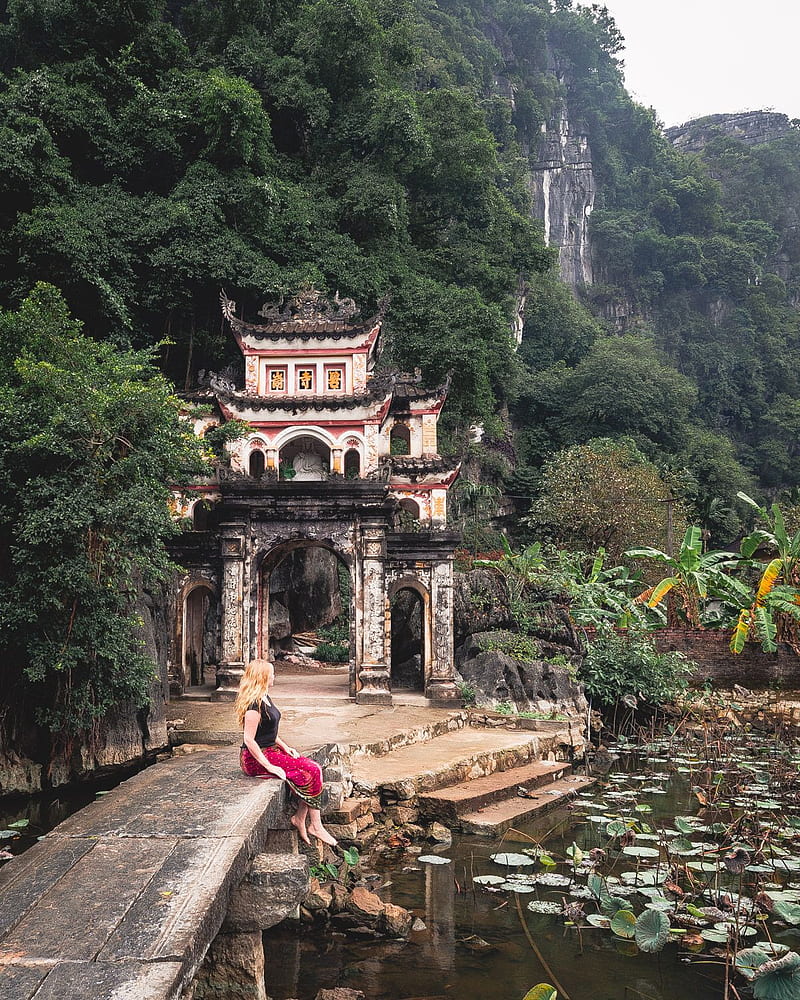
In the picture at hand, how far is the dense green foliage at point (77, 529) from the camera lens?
9.95 metres

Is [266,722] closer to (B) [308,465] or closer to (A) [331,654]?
(B) [308,465]

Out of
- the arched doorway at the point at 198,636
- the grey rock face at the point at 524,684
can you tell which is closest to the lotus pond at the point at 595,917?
the grey rock face at the point at 524,684

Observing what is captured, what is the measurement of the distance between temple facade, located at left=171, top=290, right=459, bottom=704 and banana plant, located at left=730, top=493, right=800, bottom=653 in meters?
8.52

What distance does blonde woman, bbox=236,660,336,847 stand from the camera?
647 centimetres

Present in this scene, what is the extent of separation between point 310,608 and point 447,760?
1949 cm

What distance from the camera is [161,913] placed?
415cm

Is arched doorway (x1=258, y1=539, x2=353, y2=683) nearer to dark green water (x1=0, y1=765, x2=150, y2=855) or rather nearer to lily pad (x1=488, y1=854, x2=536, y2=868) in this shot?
dark green water (x1=0, y1=765, x2=150, y2=855)

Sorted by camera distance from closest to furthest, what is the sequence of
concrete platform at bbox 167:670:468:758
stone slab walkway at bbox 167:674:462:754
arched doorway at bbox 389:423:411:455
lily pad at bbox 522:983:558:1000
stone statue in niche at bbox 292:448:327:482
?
lily pad at bbox 522:983:558:1000 → concrete platform at bbox 167:670:468:758 → stone slab walkway at bbox 167:674:462:754 → stone statue in niche at bbox 292:448:327:482 → arched doorway at bbox 389:423:411:455

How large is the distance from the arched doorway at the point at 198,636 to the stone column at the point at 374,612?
12.7 feet

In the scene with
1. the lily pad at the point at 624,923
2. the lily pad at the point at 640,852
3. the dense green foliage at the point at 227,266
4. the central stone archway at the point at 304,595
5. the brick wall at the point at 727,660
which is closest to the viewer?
the lily pad at the point at 624,923

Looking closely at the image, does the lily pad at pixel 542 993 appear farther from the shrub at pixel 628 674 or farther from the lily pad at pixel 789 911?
the shrub at pixel 628 674

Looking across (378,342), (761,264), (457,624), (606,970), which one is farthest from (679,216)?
(606,970)

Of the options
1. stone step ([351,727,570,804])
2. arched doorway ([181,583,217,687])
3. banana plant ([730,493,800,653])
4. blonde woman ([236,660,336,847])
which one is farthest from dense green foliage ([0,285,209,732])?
banana plant ([730,493,800,653])

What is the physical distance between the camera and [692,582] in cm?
2377
